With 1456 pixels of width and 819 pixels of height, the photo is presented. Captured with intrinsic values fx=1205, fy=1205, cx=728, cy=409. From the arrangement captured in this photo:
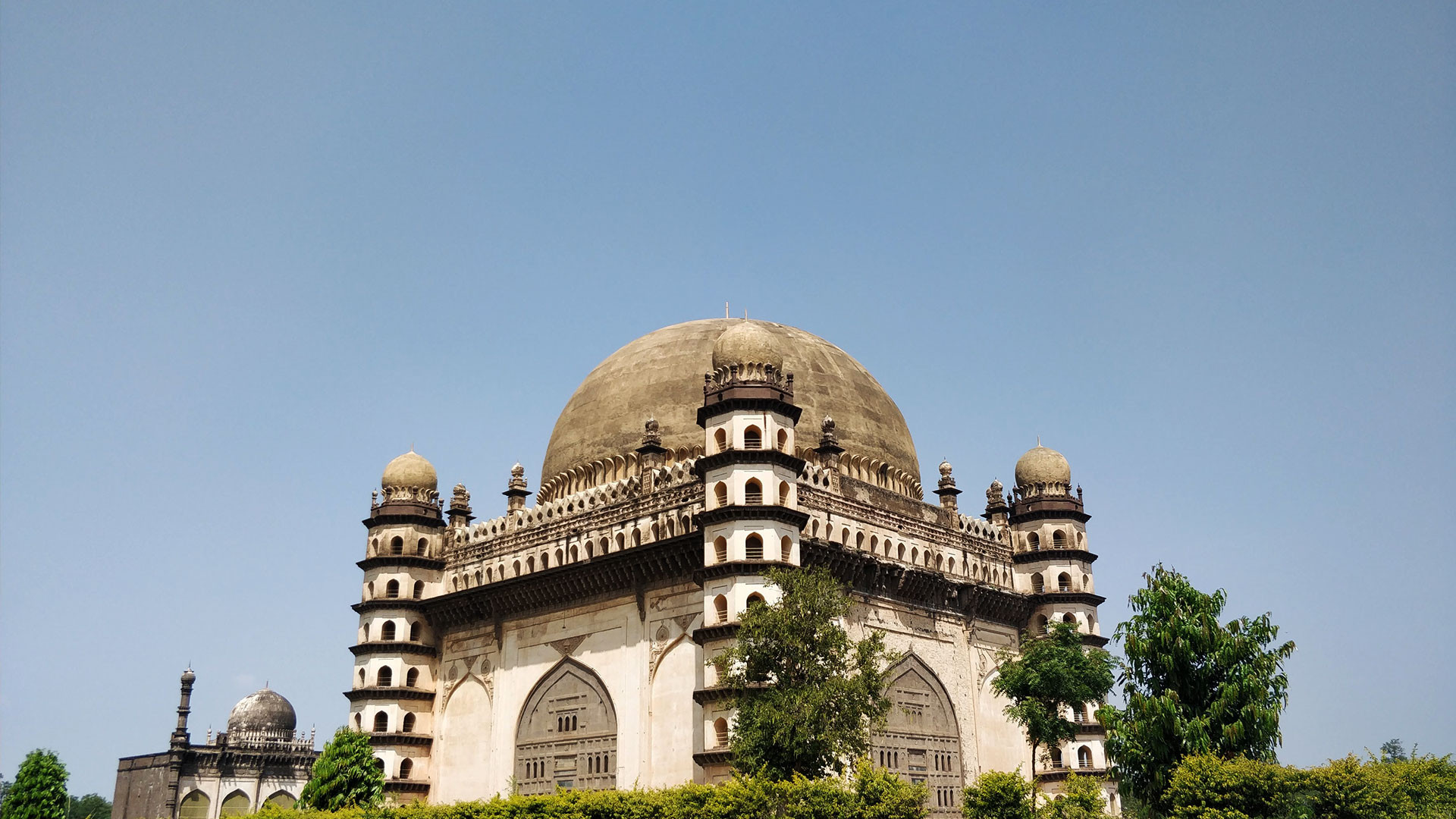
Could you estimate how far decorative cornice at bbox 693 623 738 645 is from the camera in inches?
1171

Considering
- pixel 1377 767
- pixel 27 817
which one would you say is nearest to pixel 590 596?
pixel 1377 767

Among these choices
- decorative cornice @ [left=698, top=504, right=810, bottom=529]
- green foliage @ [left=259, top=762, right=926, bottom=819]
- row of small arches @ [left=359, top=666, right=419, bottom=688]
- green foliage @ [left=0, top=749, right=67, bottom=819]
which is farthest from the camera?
green foliage @ [left=0, top=749, right=67, bottom=819]

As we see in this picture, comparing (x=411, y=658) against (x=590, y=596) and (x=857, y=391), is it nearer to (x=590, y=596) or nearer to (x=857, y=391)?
(x=590, y=596)

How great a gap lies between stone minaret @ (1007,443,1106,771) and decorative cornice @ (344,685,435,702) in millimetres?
20082

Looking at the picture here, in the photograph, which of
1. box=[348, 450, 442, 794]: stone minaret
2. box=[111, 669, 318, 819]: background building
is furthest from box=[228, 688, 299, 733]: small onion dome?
box=[348, 450, 442, 794]: stone minaret

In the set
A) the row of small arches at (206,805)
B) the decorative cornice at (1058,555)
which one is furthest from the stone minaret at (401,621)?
the decorative cornice at (1058,555)

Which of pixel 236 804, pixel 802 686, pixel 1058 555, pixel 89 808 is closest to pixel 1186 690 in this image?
pixel 802 686

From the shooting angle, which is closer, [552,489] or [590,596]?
[590,596]

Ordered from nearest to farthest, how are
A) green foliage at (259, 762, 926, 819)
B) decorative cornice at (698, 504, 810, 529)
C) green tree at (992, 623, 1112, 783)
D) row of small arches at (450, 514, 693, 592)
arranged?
green foliage at (259, 762, 926, 819), decorative cornice at (698, 504, 810, 529), green tree at (992, 623, 1112, 783), row of small arches at (450, 514, 693, 592)

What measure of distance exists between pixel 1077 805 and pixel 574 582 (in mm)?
16251

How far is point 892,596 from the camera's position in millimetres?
35062

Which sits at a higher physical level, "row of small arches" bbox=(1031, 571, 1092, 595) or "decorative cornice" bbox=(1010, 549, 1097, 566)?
"decorative cornice" bbox=(1010, 549, 1097, 566)

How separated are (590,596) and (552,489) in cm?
606

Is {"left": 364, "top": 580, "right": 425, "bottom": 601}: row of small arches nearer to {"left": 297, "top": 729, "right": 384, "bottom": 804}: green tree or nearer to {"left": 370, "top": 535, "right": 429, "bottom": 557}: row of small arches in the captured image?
{"left": 370, "top": 535, "right": 429, "bottom": 557}: row of small arches
